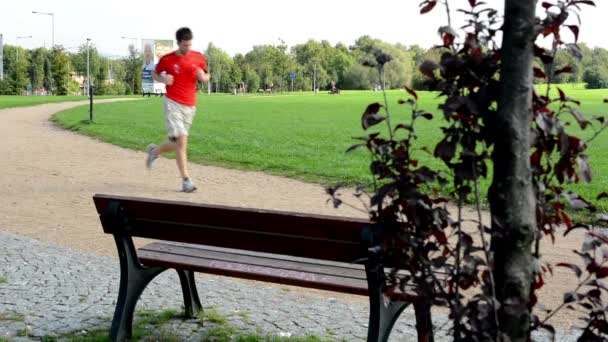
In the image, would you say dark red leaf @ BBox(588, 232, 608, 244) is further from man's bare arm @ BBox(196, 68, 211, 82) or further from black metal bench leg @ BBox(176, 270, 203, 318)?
man's bare arm @ BBox(196, 68, 211, 82)

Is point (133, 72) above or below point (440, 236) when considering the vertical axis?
above

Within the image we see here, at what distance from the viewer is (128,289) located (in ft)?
15.9

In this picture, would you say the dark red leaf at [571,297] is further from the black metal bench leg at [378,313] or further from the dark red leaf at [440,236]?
the black metal bench leg at [378,313]

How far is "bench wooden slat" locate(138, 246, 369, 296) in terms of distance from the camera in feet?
13.6

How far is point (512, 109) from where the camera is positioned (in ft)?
8.69

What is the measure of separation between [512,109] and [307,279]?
1909 millimetres

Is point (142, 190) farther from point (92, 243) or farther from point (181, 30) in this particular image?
point (92, 243)

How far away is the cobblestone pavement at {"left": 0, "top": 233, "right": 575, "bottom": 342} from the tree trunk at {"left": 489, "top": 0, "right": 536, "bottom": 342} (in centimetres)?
219

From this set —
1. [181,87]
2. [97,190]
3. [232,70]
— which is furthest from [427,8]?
[232,70]

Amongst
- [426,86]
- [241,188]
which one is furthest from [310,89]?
[426,86]

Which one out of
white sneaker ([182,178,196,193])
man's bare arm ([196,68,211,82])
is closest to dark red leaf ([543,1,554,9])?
man's bare arm ([196,68,211,82])

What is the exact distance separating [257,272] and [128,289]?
900 millimetres

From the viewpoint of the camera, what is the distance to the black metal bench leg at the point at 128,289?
4805mm

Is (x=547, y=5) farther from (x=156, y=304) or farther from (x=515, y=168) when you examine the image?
(x=156, y=304)
